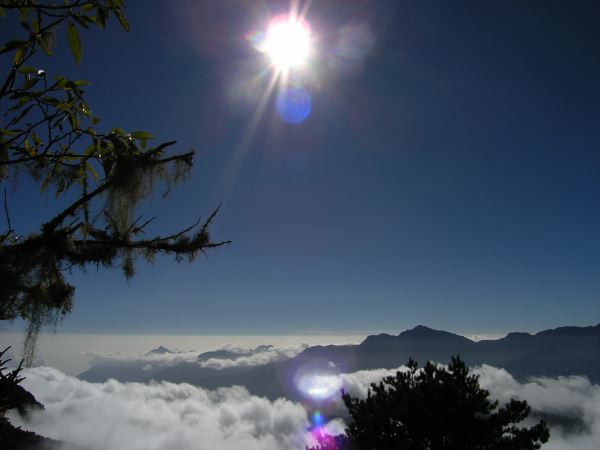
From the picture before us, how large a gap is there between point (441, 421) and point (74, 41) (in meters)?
20.3

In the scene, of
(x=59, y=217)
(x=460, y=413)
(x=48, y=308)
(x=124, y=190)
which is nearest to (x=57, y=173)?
(x=124, y=190)

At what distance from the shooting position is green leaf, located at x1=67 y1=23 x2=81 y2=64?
2.12 meters

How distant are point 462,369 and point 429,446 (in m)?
4.06

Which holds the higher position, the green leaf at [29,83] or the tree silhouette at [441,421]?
the green leaf at [29,83]

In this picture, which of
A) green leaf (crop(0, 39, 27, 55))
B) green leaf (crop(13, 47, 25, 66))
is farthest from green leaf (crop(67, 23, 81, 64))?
green leaf (crop(13, 47, 25, 66))

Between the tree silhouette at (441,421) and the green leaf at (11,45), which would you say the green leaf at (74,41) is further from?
the tree silhouette at (441,421)

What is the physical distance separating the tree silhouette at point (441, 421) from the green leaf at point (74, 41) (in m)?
18.8

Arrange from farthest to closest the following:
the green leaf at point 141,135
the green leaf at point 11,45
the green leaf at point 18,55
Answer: the green leaf at point 141,135 < the green leaf at point 18,55 < the green leaf at point 11,45

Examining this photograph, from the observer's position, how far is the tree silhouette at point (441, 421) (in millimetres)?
17109

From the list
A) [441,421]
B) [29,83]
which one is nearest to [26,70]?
[29,83]

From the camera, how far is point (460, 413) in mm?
17797

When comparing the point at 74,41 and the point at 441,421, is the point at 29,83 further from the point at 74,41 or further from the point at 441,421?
the point at 441,421

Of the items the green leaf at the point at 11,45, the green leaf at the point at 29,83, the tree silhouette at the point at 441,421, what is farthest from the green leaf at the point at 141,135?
the tree silhouette at the point at 441,421

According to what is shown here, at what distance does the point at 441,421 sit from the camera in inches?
→ 693
